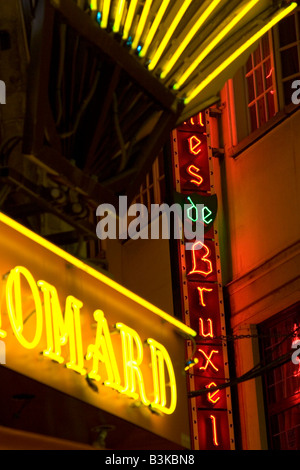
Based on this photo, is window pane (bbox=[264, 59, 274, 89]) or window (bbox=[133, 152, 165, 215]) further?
window (bbox=[133, 152, 165, 215])

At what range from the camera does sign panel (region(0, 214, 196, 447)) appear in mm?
6035

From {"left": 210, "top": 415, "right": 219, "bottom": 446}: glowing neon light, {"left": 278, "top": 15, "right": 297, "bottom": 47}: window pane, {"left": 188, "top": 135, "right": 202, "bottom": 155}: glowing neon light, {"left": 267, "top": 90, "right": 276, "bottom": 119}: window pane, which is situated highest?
{"left": 278, "top": 15, "right": 297, "bottom": 47}: window pane

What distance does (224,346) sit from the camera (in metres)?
13.1

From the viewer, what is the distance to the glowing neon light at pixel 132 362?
22.8 feet

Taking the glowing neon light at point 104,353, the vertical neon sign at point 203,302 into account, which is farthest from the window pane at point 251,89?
the glowing neon light at point 104,353

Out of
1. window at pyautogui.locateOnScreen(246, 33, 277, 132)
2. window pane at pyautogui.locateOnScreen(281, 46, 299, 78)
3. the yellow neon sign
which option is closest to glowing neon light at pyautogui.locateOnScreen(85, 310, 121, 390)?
the yellow neon sign

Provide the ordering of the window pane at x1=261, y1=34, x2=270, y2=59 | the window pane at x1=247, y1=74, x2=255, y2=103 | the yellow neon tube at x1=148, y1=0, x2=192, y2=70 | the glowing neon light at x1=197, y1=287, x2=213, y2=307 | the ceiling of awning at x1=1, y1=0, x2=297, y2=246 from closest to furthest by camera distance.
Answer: the ceiling of awning at x1=1, y1=0, x2=297, y2=246 < the yellow neon tube at x1=148, y1=0, x2=192, y2=70 < the glowing neon light at x1=197, y1=287, x2=213, y2=307 < the window pane at x1=261, y1=34, x2=270, y2=59 < the window pane at x1=247, y1=74, x2=255, y2=103

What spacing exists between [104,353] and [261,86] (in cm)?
837

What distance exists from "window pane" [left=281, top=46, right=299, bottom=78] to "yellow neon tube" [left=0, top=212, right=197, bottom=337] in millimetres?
6836

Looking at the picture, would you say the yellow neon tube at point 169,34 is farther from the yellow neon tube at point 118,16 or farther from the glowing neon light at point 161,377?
the glowing neon light at point 161,377

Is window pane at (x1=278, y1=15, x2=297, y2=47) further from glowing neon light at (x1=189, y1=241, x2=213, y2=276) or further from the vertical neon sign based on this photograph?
glowing neon light at (x1=189, y1=241, x2=213, y2=276)
